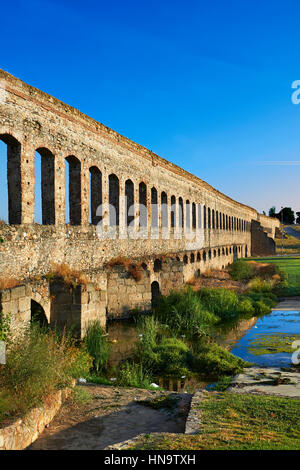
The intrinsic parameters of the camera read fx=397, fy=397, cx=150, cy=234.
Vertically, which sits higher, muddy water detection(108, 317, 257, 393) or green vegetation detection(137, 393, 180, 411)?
green vegetation detection(137, 393, 180, 411)

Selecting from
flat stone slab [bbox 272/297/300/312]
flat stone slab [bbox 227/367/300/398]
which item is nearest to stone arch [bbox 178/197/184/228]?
flat stone slab [bbox 272/297/300/312]

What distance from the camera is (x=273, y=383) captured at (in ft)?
25.7

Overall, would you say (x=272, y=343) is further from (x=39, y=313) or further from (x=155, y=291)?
(x=155, y=291)

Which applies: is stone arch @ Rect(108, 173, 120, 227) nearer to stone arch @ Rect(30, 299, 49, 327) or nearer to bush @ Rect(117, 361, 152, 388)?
stone arch @ Rect(30, 299, 49, 327)

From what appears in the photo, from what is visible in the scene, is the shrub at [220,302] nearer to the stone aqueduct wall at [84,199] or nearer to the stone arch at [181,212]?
the stone aqueduct wall at [84,199]

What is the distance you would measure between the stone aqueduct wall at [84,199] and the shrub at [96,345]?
82 centimetres

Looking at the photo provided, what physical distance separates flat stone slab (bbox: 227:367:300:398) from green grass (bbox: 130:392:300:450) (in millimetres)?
1080

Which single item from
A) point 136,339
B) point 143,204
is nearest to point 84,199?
point 136,339

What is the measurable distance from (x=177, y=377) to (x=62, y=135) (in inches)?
→ 282

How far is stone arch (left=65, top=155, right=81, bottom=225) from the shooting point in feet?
40.2

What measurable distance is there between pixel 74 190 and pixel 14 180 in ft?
9.39

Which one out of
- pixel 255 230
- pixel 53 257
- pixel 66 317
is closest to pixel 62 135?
pixel 53 257

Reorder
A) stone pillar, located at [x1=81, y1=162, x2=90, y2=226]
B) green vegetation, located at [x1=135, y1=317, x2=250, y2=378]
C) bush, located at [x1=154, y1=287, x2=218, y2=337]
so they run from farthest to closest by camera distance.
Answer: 1. bush, located at [x1=154, y1=287, x2=218, y2=337]
2. stone pillar, located at [x1=81, y1=162, x2=90, y2=226]
3. green vegetation, located at [x1=135, y1=317, x2=250, y2=378]
